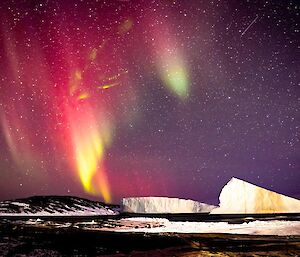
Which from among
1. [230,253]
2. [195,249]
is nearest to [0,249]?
[195,249]

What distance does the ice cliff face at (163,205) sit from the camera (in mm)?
117938

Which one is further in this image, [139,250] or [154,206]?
[154,206]

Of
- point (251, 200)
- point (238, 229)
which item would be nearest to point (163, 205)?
point (251, 200)

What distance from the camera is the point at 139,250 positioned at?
15.6 metres

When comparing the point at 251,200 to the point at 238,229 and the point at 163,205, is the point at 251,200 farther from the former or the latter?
the point at 238,229

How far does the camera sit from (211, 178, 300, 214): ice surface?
83500 millimetres

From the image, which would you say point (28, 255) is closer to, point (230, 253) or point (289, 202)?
point (230, 253)

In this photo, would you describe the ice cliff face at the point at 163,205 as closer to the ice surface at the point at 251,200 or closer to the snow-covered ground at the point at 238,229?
the ice surface at the point at 251,200

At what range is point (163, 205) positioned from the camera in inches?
4715

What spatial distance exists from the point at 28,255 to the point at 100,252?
298cm

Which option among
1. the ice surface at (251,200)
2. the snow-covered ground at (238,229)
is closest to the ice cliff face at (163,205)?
the ice surface at (251,200)

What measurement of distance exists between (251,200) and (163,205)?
4046 cm

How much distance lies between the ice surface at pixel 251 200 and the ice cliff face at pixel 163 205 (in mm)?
29508

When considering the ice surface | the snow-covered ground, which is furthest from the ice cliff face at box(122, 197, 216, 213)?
the snow-covered ground
